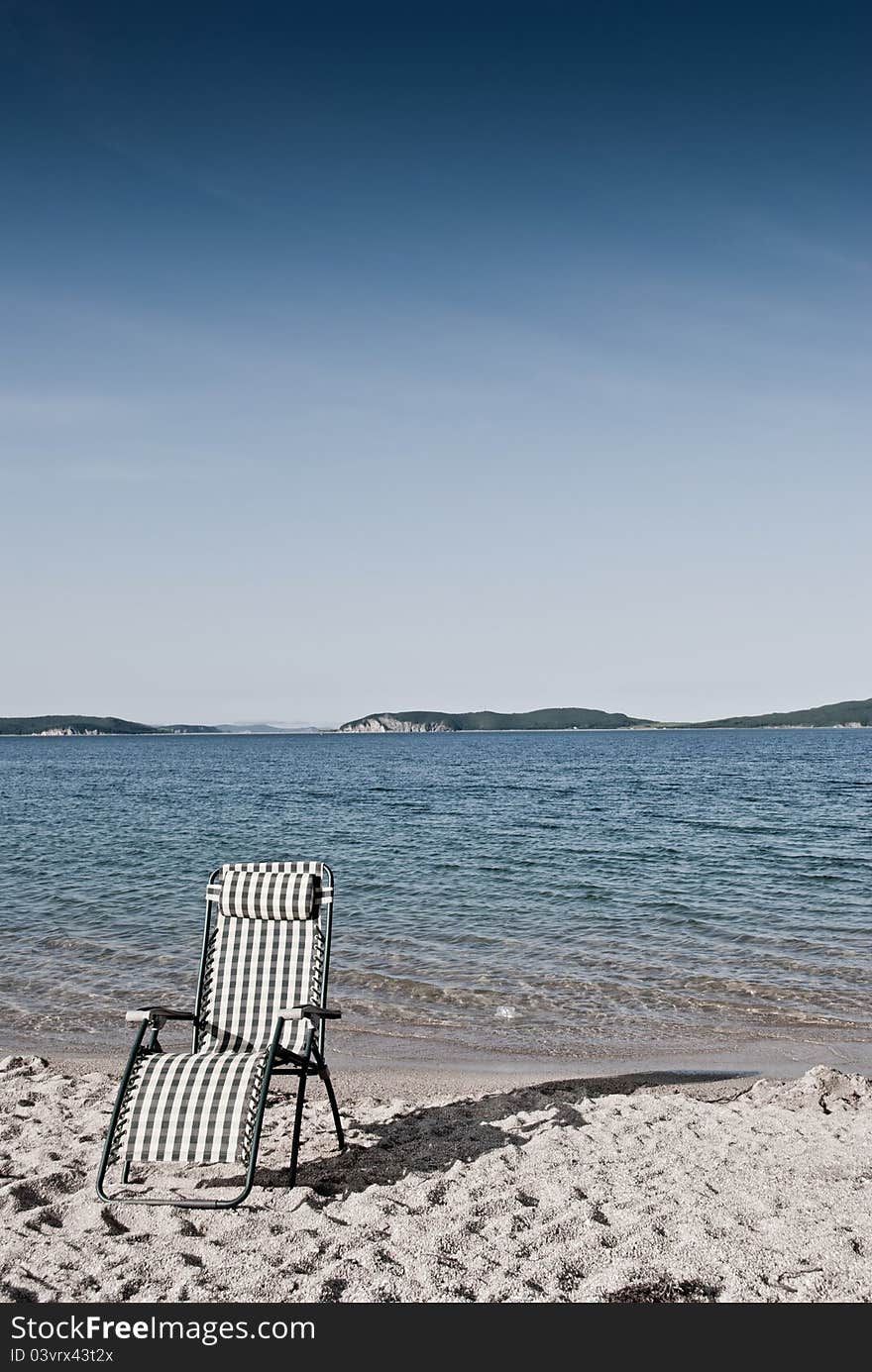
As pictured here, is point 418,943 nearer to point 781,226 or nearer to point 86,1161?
point 86,1161

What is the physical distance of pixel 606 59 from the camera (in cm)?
1277

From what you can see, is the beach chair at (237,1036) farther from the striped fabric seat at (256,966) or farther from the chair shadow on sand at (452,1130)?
the chair shadow on sand at (452,1130)

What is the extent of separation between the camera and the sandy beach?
3.96 meters

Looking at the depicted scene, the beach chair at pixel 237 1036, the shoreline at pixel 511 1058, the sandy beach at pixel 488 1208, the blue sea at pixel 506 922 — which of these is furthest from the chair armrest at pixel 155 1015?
the blue sea at pixel 506 922

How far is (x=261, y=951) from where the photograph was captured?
6488 mm

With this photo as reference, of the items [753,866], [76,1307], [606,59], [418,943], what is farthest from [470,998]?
[606,59]

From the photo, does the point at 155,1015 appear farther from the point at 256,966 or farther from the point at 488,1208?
the point at 488,1208

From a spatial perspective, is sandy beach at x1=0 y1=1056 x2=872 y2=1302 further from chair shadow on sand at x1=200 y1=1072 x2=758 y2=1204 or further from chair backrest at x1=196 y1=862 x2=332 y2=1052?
chair backrest at x1=196 y1=862 x2=332 y2=1052

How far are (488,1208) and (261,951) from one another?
2480 mm

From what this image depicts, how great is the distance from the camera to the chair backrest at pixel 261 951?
20.6 feet

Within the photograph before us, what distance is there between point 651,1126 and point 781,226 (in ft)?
46.4

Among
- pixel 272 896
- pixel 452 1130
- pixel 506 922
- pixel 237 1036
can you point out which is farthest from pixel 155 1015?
pixel 506 922

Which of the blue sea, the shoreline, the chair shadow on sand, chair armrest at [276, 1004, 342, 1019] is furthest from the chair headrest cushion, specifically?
the blue sea

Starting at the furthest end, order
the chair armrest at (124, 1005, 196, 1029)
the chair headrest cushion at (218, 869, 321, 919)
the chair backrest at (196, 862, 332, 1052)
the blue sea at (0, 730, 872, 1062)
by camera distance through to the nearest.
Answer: the blue sea at (0, 730, 872, 1062), the chair headrest cushion at (218, 869, 321, 919), the chair backrest at (196, 862, 332, 1052), the chair armrest at (124, 1005, 196, 1029)
